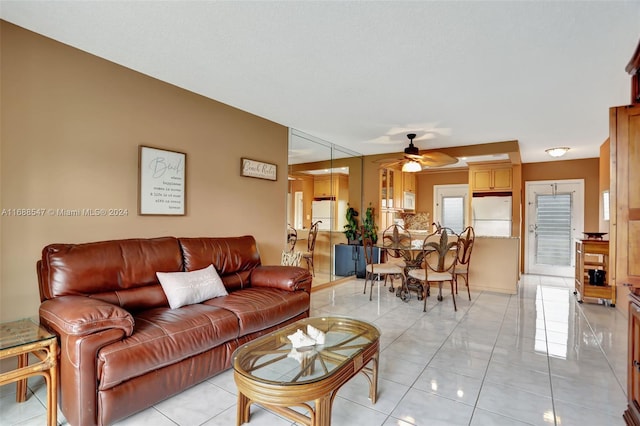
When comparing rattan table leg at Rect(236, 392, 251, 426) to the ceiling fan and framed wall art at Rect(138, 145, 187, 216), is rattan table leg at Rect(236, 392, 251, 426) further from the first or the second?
the ceiling fan

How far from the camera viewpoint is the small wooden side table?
167 cm

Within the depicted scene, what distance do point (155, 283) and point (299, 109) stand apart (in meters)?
2.48

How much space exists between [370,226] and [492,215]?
2.54 m

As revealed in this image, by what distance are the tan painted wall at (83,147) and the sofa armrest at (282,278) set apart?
0.77 meters

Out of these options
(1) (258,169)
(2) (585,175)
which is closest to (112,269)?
(1) (258,169)

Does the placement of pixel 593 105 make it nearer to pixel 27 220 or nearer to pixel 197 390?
pixel 197 390

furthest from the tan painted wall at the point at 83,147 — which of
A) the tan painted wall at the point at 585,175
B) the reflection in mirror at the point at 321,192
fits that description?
the tan painted wall at the point at 585,175

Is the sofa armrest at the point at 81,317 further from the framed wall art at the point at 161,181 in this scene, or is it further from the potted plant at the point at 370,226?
the potted plant at the point at 370,226

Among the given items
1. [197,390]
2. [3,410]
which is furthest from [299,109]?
[3,410]

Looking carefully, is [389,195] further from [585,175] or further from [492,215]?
[585,175]

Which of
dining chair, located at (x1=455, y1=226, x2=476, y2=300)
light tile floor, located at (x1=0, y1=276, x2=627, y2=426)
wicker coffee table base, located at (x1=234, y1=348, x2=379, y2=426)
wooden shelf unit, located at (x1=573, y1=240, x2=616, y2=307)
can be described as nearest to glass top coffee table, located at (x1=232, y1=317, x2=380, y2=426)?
wicker coffee table base, located at (x1=234, y1=348, x2=379, y2=426)

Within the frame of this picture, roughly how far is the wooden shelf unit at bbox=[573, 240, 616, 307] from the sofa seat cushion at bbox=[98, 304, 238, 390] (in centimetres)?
498

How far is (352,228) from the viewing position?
21.0 ft

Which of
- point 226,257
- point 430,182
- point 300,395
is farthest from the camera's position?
point 430,182
